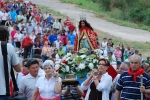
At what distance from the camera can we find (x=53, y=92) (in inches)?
320

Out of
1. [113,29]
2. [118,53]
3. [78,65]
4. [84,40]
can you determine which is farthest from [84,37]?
[113,29]

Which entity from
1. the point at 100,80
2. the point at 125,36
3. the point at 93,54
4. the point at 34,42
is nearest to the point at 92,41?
the point at 93,54

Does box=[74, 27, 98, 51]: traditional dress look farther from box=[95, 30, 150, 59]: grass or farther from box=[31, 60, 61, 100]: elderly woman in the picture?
box=[95, 30, 150, 59]: grass

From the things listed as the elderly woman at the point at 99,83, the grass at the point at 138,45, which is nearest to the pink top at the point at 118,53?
the grass at the point at 138,45

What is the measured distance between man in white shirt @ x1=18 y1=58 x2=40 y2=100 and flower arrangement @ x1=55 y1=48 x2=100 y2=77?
39.9 inches

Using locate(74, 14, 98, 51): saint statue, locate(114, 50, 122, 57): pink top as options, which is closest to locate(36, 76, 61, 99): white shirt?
locate(74, 14, 98, 51): saint statue

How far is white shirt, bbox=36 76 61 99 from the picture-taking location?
8.10 meters

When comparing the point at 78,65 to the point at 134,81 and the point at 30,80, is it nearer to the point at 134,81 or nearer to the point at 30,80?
the point at 30,80

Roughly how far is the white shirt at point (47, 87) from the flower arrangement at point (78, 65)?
122 centimetres

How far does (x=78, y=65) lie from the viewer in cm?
936

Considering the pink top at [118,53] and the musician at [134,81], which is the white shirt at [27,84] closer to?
the musician at [134,81]

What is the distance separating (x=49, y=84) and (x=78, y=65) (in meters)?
1.34

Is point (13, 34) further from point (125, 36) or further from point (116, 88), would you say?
point (116, 88)

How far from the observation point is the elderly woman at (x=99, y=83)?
8484 mm
